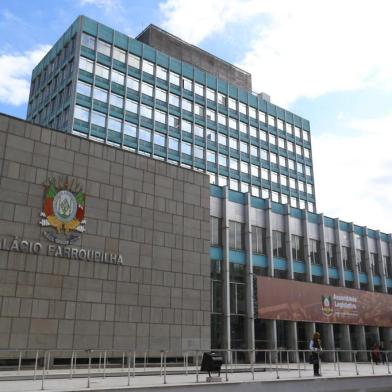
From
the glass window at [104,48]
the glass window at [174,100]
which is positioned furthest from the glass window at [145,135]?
the glass window at [104,48]

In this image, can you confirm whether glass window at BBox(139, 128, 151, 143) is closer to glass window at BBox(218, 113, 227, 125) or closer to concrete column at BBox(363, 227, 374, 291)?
glass window at BBox(218, 113, 227, 125)

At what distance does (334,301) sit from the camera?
41.3 meters

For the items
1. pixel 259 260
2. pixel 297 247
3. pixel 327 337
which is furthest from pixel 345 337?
pixel 259 260

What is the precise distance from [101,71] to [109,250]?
39.3 meters

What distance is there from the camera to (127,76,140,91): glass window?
6212cm

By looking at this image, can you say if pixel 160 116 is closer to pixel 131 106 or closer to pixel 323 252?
pixel 131 106

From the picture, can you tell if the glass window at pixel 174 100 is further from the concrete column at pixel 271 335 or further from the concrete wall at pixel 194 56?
the concrete column at pixel 271 335

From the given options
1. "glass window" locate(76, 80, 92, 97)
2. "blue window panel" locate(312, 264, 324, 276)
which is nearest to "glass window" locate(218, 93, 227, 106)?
"glass window" locate(76, 80, 92, 97)

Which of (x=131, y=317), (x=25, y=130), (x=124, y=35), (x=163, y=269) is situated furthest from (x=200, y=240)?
(x=124, y=35)

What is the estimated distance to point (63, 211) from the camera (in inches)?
964

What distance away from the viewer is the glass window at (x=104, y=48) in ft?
198

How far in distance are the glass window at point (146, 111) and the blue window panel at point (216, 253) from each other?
106 feet

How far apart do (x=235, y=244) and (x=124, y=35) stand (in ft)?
127

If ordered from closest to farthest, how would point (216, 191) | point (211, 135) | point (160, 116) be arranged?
point (216, 191), point (160, 116), point (211, 135)
